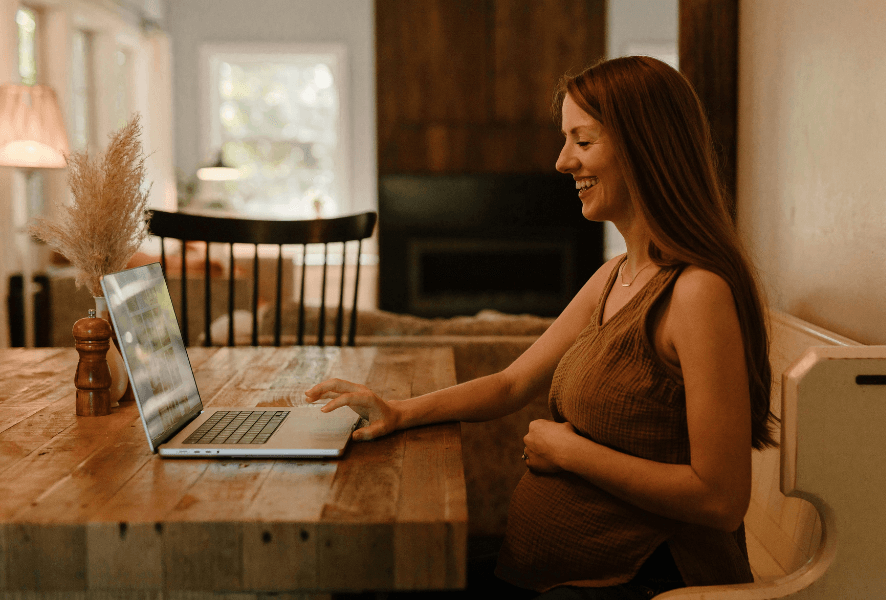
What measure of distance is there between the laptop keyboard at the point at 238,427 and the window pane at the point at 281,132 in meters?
6.31

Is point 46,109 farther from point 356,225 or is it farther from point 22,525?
point 22,525

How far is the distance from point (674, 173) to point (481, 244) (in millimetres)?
4887

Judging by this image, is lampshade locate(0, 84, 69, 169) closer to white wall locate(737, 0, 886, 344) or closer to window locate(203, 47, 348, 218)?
white wall locate(737, 0, 886, 344)

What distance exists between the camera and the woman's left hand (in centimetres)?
111

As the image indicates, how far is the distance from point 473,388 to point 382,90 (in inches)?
192

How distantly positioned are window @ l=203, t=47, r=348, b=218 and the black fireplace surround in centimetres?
163

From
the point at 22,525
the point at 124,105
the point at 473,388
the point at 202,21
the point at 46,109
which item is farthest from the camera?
the point at 202,21

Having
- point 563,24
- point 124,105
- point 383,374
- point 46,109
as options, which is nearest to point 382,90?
point 563,24

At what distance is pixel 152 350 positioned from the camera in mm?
1107

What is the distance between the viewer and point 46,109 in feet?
10.8

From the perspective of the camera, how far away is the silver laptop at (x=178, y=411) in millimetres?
1029

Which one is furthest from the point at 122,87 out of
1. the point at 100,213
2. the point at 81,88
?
the point at 100,213

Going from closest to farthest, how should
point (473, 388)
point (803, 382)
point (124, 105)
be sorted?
point (803, 382)
point (473, 388)
point (124, 105)

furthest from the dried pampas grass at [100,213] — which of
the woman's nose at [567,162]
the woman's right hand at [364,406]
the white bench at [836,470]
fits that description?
the white bench at [836,470]
